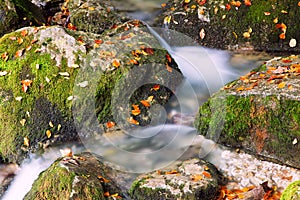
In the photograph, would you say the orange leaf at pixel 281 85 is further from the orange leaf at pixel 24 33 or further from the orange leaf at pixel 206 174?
the orange leaf at pixel 24 33

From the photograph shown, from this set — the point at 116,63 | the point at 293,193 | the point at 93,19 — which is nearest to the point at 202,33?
the point at 93,19

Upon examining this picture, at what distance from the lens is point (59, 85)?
570 centimetres

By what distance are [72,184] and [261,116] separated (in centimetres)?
248

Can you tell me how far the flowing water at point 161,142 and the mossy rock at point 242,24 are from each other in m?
0.51

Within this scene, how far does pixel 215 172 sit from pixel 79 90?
2227mm

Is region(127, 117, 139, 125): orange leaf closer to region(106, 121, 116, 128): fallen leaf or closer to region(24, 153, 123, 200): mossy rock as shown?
region(106, 121, 116, 128): fallen leaf

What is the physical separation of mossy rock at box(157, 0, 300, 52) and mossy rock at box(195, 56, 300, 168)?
2.03 metres

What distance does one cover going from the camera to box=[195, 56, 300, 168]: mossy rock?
4.88 metres

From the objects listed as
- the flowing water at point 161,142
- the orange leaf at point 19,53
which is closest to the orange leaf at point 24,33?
the orange leaf at point 19,53

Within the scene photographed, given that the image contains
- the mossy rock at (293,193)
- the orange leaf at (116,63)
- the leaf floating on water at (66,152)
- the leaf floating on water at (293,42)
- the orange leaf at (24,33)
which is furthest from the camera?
the leaf floating on water at (293,42)

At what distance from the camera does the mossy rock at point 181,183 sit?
4512mm

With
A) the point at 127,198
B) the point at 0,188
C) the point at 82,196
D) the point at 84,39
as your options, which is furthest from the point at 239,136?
the point at 0,188

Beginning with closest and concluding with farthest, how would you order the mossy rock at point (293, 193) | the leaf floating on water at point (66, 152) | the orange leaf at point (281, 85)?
the mossy rock at point (293, 193) < the orange leaf at point (281, 85) < the leaf floating on water at point (66, 152)

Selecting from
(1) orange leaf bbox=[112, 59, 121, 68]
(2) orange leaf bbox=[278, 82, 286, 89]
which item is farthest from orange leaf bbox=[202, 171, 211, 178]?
A: (1) orange leaf bbox=[112, 59, 121, 68]
